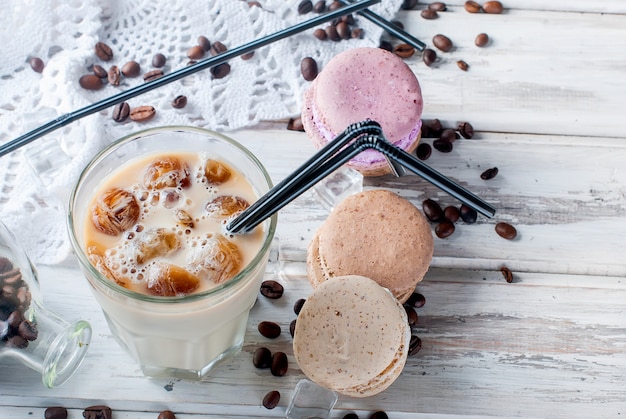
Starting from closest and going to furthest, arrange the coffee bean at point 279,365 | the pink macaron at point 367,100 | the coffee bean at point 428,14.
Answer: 1. the coffee bean at point 279,365
2. the pink macaron at point 367,100
3. the coffee bean at point 428,14

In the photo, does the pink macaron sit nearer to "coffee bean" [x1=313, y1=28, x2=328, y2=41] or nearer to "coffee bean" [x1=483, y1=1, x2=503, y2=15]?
"coffee bean" [x1=313, y1=28, x2=328, y2=41]

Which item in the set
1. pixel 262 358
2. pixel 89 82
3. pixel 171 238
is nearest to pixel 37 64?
pixel 89 82

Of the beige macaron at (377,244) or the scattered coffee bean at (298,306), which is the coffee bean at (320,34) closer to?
the beige macaron at (377,244)

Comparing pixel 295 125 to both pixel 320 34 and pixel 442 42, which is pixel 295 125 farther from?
pixel 442 42

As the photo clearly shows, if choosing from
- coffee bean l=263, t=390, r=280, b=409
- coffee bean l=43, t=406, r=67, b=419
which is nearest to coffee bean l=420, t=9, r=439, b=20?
coffee bean l=263, t=390, r=280, b=409

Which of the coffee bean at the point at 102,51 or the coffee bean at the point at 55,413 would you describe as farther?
the coffee bean at the point at 102,51

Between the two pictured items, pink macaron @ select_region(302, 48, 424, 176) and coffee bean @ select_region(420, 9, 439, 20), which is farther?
coffee bean @ select_region(420, 9, 439, 20)

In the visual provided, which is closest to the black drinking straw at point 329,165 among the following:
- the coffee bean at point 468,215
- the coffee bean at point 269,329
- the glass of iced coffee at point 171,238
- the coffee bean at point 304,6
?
the glass of iced coffee at point 171,238
